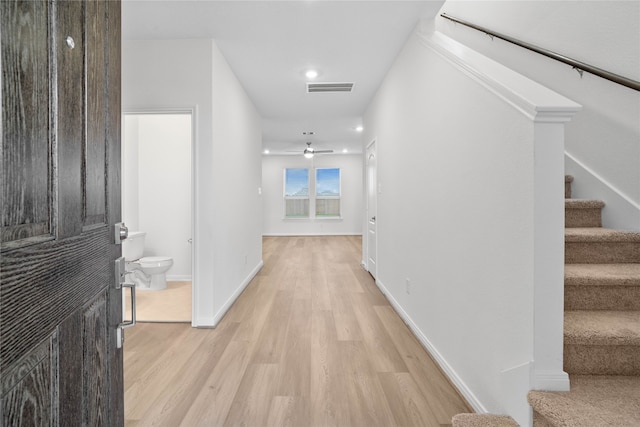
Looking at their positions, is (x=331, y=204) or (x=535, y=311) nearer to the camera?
(x=535, y=311)

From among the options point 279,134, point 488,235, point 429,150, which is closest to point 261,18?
point 429,150

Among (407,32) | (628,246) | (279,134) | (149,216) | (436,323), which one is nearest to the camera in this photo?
(628,246)

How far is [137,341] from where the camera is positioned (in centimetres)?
257

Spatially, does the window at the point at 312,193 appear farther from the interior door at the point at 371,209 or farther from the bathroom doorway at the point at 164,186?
the bathroom doorway at the point at 164,186

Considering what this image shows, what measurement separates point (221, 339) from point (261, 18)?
9.09ft

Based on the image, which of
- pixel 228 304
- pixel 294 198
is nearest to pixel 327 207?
pixel 294 198

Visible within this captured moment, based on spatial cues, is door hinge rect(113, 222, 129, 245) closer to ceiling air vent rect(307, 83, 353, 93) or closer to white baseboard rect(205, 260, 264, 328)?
white baseboard rect(205, 260, 264, 328)

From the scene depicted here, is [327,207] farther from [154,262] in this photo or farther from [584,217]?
[584,217]

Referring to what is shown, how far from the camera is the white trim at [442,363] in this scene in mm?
1689

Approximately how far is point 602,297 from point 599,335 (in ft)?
1.23

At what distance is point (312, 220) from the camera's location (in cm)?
988

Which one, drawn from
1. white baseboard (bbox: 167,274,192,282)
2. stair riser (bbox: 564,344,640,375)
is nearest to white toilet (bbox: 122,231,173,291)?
white baseboard (bbox: 167,274,192,282)

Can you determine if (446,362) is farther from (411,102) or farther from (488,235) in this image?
(411,102)

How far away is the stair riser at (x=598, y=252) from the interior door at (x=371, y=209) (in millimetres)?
2546
